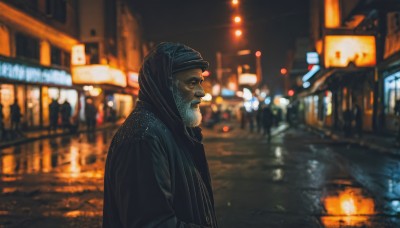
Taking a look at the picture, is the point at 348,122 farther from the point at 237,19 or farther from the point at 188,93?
the point at 188,93

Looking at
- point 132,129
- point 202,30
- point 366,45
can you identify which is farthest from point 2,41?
point 132,129

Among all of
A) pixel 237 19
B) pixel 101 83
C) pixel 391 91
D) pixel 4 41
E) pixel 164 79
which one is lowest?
pixel 164 79

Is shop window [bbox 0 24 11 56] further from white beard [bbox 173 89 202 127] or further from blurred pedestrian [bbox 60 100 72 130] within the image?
white beard [bbox 173 89 202 127]

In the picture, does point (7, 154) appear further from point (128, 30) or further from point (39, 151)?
point (128, 30)

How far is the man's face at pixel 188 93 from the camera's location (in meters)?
2.14

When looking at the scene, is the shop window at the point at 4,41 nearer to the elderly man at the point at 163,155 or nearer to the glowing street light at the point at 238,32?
the glowing street light at the point at 238,32

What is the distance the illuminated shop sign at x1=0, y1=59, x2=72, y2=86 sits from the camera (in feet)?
79.1

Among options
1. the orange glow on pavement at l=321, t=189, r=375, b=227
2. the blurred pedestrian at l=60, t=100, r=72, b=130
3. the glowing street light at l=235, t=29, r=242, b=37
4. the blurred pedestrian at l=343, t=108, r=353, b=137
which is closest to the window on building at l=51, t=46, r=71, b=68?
the blurred pedestrian at l=60, t=100, r=72, b=130

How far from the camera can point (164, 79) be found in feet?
6.63

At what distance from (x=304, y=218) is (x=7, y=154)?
1286 centimetres

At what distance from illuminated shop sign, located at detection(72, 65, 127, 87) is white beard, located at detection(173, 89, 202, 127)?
3258 centimetres

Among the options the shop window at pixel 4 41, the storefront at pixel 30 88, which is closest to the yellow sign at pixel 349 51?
the storefront at pixel 30 88

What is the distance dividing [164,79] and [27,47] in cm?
2957

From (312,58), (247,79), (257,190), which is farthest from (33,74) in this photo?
(247,79)
